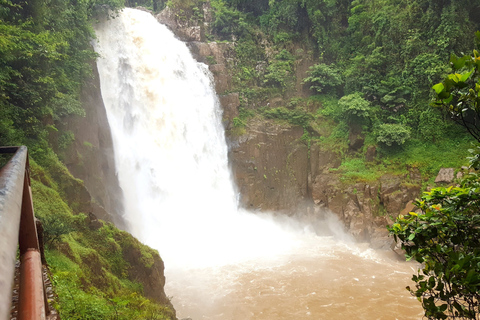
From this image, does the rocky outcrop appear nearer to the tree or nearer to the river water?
the river water

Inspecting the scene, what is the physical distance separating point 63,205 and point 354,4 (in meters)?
23.1

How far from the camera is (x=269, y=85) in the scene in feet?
76.8

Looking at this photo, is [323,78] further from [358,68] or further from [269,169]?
[269,169]

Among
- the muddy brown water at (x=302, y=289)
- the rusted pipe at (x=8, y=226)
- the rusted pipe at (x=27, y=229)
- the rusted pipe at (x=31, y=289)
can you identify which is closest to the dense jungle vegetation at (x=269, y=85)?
the muddy brown water at (x=302, y=289)

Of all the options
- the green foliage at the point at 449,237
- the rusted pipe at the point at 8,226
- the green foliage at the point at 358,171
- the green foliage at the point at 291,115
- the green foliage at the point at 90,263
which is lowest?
the green foliage at the point at 90,263

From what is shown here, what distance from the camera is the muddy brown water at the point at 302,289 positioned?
35.6 ft

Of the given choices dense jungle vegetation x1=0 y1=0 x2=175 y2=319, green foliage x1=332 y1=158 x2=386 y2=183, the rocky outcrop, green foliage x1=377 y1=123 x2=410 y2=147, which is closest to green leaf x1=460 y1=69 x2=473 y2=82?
dense jungle vegetation x1=0 y1=0 x2=175 y2=319

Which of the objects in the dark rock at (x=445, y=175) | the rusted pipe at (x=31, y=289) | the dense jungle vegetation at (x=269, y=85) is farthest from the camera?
the dark rock at (x=445, y=175)

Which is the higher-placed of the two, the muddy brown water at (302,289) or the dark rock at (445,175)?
the dark rock at (445,175)

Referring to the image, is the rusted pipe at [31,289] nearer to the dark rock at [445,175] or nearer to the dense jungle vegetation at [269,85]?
the dense jungle vegetation at [269,85]

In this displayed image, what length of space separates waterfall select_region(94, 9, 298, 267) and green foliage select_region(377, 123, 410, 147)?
778 centimetres

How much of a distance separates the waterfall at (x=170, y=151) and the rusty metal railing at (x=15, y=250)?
45.5 ft

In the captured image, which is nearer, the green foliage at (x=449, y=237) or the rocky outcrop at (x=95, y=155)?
the green foliage at (x=449, y=237)

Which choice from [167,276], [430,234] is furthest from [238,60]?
[430,234]
